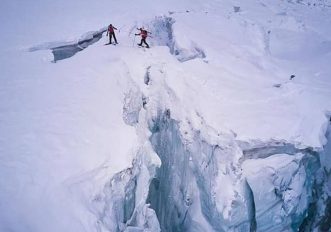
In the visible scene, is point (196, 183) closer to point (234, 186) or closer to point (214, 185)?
point (214, 185)

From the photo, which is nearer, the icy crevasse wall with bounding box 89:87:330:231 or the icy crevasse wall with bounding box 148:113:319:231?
the icy crevasse wall with bounding box 89:87:330:231

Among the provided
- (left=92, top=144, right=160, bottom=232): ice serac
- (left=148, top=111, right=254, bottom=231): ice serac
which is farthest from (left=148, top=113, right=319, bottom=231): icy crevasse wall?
(left=92, top=144, right=160, bottom=232): ice serac

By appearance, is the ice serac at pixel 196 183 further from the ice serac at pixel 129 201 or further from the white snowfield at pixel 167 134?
the ice serac at pixel 129 201

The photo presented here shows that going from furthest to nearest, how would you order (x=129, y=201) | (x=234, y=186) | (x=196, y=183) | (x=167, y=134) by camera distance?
1. (x=167, y=134)
2. (x=196, y=183)
3. (x=234, y=186)
4. (x=129, y=201)

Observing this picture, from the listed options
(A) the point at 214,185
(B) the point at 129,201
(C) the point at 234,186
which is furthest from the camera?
(A) the point at 214,185

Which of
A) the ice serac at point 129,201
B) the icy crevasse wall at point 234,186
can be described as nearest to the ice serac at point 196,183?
the icy crevasse wall at point 234,186

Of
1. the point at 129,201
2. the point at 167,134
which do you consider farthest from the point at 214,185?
the point at 167,134

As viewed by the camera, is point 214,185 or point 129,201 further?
point 214,185

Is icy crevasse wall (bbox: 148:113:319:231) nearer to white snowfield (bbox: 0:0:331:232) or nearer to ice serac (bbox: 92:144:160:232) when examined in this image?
white snowfield (bbox: 0:0:331:232)
